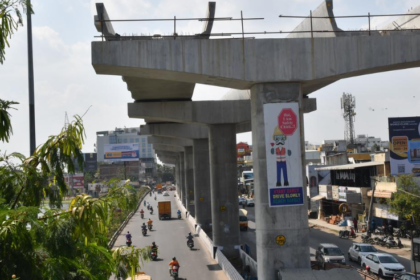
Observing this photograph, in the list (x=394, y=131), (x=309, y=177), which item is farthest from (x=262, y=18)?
(x=309, y=177)

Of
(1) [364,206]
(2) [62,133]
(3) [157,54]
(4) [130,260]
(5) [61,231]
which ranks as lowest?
(1) [364,206]

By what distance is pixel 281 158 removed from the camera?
1622 cm

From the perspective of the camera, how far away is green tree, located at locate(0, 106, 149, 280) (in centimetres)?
512

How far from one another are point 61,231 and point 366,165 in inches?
1554

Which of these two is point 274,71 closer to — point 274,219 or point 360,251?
point 274,219

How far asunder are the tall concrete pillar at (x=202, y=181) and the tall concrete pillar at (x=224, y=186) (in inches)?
530

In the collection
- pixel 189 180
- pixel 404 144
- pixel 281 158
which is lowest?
pixel 189 180

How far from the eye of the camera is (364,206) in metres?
42.8

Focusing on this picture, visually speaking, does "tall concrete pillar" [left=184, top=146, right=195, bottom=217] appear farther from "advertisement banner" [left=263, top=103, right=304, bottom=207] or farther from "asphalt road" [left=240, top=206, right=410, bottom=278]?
"advertisement banner" [left=263, top=103, right=304, bottom=207]

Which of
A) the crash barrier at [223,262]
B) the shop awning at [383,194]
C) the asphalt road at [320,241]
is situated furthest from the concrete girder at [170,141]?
the shop awning at [383,194]

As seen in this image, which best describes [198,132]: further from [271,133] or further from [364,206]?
[271,133]

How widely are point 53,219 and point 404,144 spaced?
1437 inches

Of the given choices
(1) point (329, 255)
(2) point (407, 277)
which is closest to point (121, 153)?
(1) point (329, 255)

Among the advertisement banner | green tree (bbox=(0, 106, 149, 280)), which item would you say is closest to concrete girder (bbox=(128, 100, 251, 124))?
the advertisement banner
